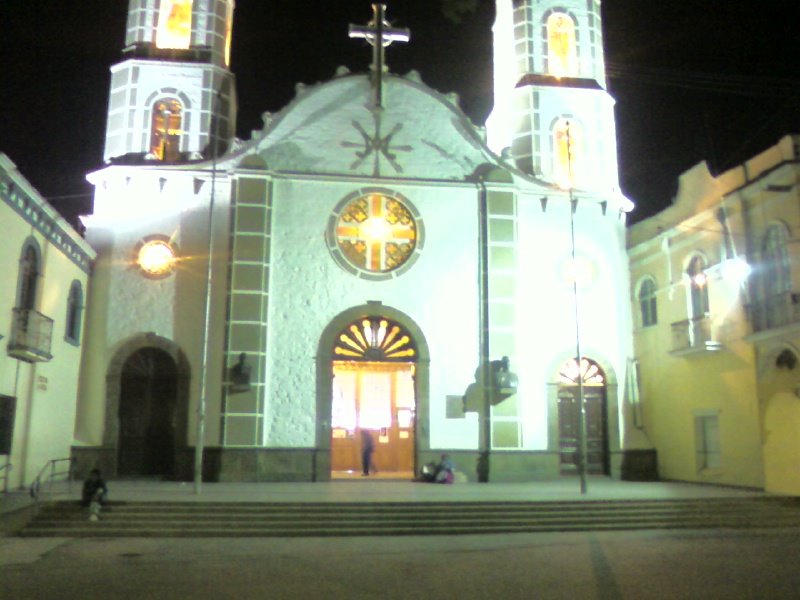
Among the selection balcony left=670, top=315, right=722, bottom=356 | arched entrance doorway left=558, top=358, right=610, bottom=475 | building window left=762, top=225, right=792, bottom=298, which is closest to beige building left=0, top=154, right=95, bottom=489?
arched entrance doorway left=558, top=358, right=610, bottom=475

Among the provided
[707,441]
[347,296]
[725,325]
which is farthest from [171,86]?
[707,441]

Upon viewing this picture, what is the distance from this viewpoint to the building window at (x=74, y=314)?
65.3 feet

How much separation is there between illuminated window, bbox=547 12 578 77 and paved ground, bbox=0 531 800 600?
50.8 feet

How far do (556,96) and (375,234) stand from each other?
7332mm

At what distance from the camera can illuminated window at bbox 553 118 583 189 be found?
77.9 feet

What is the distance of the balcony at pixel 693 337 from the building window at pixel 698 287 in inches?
9.7

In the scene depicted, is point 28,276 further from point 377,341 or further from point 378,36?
point 378,36

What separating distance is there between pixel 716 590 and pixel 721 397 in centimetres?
1165

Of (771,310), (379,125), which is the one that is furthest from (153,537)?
(771,310)

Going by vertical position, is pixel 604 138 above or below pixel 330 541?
above

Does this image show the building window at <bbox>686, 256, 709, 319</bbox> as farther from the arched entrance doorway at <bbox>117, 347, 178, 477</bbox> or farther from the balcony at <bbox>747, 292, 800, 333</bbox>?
the arched entrance doorway at <bbox>117, 347, 178, 477</bbox>

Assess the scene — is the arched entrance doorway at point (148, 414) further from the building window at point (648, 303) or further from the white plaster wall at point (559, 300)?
the building window at point (648, 303)

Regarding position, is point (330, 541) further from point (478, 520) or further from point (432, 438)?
point (432, 438)

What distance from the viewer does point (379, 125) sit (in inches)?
877
